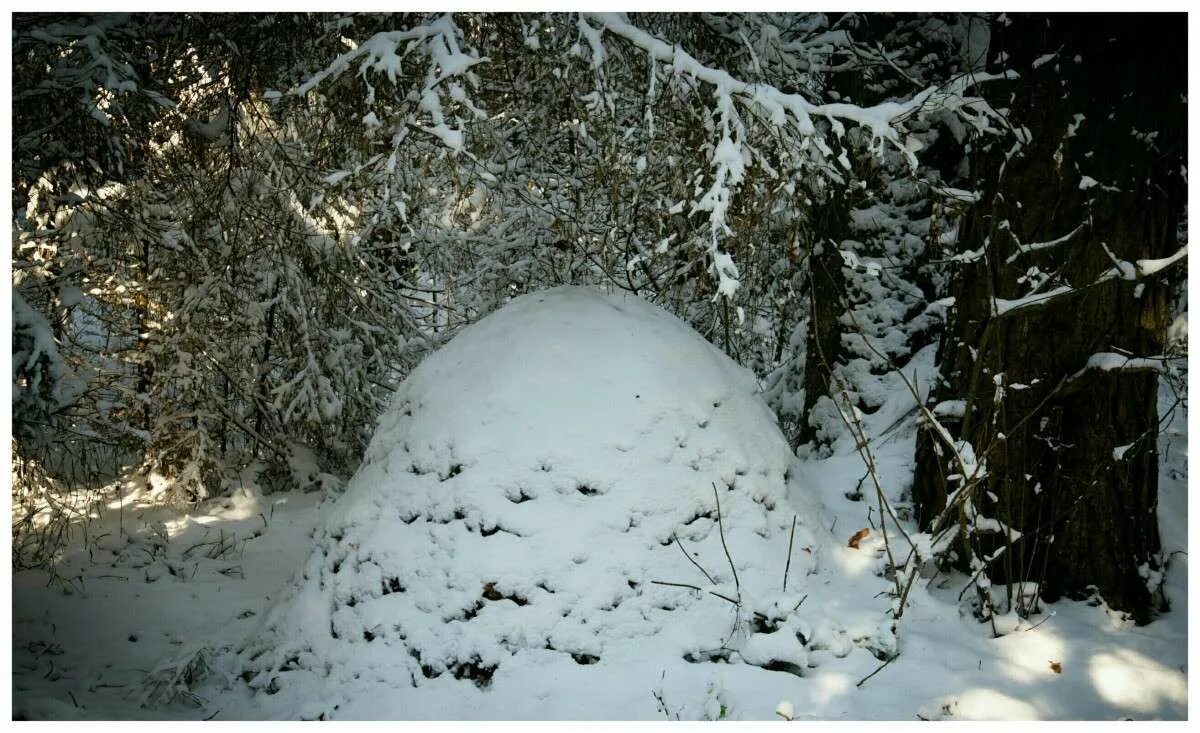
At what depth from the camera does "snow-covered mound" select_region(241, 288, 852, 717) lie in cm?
300

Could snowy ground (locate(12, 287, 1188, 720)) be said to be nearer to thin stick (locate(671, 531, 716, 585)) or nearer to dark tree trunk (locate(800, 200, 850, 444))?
thin stick (locate(671, 531, 716, 585))

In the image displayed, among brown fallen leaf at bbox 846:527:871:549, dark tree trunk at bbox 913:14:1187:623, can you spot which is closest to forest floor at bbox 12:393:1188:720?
brown fallen leaf at bbox 846:527:871:549

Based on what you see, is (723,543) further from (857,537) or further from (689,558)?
(857,537)

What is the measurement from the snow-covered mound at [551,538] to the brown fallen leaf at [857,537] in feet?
0.81

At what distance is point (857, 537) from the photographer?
375 cm

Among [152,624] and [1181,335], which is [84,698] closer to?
[152,624]

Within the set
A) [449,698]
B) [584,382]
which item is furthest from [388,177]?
[449,698]

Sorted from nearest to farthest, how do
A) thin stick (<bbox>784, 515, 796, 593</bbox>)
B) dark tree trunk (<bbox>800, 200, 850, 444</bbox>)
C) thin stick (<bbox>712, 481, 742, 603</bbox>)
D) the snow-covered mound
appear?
the snow-covered mound
thin stick (<bbox>712, 481, 742, 603</bbox>)
thin stick (<bbox>784, 515, 796, 593</bbox>)
dark tree trunk (<bbox>800, 200, 850, 444</bbox>)

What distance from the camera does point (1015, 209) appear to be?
338cm

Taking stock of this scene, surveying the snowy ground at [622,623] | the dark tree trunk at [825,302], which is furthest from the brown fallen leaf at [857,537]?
the dark tree trunk at [825,302]

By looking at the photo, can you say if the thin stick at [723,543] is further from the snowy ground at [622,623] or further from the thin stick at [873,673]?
the thin stick at [873,673]

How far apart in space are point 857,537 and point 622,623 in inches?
55.7

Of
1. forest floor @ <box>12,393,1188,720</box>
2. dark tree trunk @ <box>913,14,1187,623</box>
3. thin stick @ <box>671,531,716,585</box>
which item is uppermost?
dark tree trunk @ <box>913,14,1187,623</box>

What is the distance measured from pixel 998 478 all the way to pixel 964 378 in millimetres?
491
